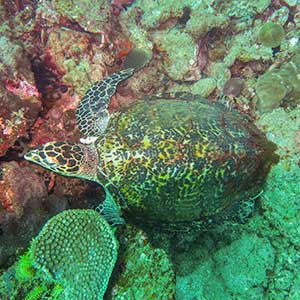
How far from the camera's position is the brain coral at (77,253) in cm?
243

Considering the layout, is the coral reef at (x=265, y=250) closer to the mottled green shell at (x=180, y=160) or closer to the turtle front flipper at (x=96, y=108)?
the mottled green shell at (x=180, y=160)

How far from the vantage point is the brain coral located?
2.43 m

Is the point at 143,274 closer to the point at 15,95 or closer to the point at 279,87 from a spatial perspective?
the point at 15,95

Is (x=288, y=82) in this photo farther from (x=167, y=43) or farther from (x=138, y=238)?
(x=138, y=238)

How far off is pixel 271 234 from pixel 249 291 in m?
0.75

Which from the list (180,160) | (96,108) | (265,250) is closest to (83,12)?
(96,108)

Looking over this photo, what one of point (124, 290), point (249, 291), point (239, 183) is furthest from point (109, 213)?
point (249, 291)

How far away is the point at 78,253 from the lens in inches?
102

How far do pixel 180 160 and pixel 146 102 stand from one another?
1056 millimetres

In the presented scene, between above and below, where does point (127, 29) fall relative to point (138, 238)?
above

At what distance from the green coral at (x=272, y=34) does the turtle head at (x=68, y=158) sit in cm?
288

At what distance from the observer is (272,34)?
412cm

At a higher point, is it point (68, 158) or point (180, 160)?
point (180, 160)

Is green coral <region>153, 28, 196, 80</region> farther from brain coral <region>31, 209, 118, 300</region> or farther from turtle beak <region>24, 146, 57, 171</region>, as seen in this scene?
brain coral <region>31, 209, 118, 300</region>
